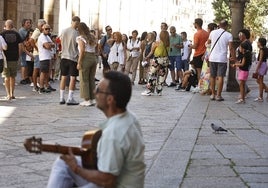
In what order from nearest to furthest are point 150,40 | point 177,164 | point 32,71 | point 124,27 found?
point 177,164
point 32,71
point 150,40
point 124,27

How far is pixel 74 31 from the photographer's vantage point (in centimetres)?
1434

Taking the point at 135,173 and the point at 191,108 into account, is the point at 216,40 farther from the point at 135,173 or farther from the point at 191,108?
the point at 135,173

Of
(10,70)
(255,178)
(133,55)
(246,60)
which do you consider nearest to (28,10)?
(133,55)

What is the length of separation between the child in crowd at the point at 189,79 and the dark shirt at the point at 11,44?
5491mm

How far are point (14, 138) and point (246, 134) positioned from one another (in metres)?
3.25

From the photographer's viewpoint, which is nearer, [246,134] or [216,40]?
[246,134]

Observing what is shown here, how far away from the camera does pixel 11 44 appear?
48.4ft

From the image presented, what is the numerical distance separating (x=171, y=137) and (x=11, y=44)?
617 centimetres

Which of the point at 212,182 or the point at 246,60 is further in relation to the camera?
the point at 246,60

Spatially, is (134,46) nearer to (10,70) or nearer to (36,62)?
(36,62)

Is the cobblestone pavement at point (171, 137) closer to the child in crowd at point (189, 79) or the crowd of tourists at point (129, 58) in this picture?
the crowd of tourists at point (129, 58)

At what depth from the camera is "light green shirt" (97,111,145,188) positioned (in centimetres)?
391

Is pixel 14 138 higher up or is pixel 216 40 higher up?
pixel 216 40

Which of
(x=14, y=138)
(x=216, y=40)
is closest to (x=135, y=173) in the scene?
(x=14, y=138)
